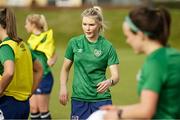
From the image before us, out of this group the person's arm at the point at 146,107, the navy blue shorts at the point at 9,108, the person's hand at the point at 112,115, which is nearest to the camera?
the person's arm at the point at 146,107

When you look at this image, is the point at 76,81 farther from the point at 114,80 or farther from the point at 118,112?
the point at 118,112

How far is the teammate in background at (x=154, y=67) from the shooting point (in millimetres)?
4355

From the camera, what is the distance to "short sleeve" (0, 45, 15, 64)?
6203 mm

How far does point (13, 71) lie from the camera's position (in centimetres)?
620

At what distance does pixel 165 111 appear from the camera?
4547mm

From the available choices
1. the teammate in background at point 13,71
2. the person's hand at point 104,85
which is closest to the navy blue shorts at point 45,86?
the person's hand at point 104,85

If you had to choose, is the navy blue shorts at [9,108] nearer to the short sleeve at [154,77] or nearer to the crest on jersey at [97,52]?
the crest on jersey at [97,52]

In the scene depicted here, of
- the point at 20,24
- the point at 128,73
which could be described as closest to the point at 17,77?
the point at 128,73

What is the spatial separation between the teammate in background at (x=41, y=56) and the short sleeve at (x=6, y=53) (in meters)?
4.33

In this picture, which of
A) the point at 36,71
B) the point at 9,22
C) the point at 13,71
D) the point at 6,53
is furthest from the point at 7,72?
the point at 36,71

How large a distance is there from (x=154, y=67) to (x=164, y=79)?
0.11 m

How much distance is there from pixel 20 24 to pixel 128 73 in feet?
59.0

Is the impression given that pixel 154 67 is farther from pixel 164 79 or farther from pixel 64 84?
pixel 64 84

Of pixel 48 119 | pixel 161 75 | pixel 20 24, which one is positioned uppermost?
pixel 161 75
